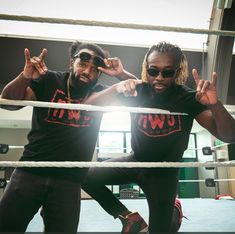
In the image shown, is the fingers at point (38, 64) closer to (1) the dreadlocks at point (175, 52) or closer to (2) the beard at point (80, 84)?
(2) the beard at point (80, 84)

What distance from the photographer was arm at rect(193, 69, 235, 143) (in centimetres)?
97

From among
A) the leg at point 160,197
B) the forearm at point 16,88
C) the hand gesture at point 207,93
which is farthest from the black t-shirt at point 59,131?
the hand gesture at point 207,93

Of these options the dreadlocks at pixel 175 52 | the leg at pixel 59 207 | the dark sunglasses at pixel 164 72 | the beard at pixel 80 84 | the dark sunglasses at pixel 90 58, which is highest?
the dreadlocks at pixel 175 52

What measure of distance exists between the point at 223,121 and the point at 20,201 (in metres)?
0.80

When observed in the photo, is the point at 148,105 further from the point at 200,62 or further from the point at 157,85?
the point at 200,62

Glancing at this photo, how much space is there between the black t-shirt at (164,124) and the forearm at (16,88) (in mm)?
467

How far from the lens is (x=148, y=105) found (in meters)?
1.25

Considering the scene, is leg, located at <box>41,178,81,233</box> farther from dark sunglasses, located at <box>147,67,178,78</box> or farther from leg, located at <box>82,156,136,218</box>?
dark sunglasses, located at <box>147,67,178,78</box>

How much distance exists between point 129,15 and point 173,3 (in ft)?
1.92

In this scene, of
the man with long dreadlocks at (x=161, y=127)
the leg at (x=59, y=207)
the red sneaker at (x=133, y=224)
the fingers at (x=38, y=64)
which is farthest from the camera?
the red sneaker at (x=133, y=224)

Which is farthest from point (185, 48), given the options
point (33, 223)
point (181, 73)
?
point (33, 223)

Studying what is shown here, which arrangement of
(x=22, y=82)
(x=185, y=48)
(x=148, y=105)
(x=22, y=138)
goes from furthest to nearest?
(x=22, y=138)
(x=185, y=48)
(x=148, y=105)
(x=22, y=82)

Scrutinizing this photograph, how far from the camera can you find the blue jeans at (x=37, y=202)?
1022 mm

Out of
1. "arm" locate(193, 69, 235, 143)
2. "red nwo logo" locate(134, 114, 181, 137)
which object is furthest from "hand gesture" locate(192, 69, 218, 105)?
"red nwo logo" locate(134, 114, 181, 137)
